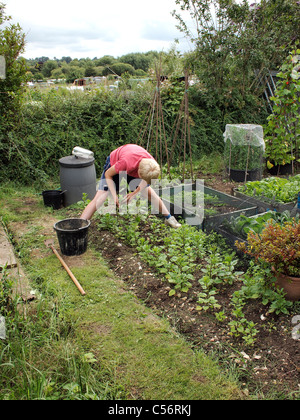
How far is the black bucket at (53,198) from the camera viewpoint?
4871 mm

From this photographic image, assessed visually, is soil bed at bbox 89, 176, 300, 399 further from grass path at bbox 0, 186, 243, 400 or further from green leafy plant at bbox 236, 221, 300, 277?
green leafy plant at bbox 236, 221, 300, 277

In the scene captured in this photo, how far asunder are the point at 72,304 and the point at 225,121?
6.18 m

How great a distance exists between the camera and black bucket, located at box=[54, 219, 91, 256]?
341cm

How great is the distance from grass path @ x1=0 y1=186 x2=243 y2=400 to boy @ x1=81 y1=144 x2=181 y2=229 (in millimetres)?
728

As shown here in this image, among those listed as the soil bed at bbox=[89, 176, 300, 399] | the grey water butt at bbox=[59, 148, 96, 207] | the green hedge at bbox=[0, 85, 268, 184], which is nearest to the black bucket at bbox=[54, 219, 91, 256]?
the soil bed at bbox=[89, 176, 300, 399]

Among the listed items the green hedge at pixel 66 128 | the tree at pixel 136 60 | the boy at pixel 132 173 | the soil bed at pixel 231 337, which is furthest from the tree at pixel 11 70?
the tree at pixel 136 60

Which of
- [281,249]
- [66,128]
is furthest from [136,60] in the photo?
[281,249]

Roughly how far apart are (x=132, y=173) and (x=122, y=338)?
76.1 inches

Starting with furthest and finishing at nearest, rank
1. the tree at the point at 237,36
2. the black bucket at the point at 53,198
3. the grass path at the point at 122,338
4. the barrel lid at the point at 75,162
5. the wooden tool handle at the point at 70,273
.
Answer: the tree at the point at 237,36 → the black bucket at the point at 53,198 → the barrel lid at the point at 75,162 → the wooden tool handle at the point at 70,273 → the grass path at the point at 122,338

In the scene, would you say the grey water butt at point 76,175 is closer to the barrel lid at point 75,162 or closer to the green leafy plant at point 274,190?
the barrel lid at point 75,162

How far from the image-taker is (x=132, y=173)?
3791 mm

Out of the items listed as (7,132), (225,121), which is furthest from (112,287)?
(225,121)

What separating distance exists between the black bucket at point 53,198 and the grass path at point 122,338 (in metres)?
1.31
